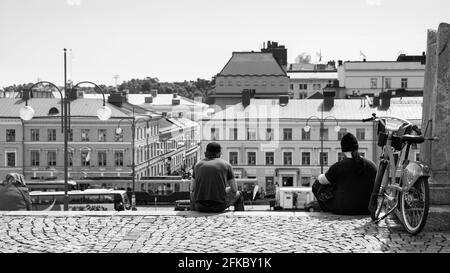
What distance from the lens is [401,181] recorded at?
29.6 ft

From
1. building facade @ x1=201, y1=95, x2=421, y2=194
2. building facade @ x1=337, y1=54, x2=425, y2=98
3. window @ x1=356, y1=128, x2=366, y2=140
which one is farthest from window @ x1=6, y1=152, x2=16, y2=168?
building facade @ x1=337, y1=54, x2=425, y2=98

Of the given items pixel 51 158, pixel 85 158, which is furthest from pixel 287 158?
pixel 51 158

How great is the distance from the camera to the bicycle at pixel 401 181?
8.41 metres

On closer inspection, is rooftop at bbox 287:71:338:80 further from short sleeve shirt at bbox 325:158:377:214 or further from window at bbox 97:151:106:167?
short sleeve shirt at bbox 325:158:377:214

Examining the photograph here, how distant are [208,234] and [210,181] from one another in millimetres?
1757

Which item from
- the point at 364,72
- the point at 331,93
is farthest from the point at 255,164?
the point at 364,72

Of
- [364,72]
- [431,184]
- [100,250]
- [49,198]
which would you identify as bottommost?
[49,198]

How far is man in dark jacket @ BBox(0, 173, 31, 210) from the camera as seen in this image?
38.0 ft

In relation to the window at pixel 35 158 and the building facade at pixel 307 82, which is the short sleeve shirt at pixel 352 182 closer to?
the window at pixel 35 158

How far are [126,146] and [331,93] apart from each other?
58.6 feet

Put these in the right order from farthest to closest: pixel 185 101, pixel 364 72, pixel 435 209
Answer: pixel 185 101 → pixel 364 72 → pixel 435 209
